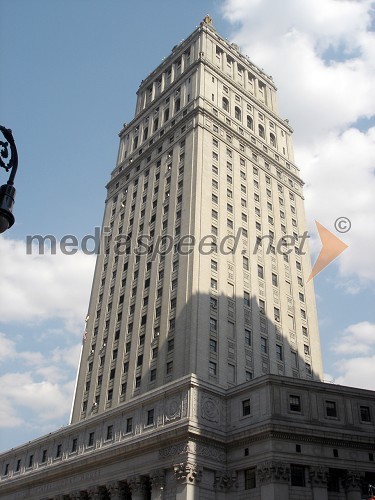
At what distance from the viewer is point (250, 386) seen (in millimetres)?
47344

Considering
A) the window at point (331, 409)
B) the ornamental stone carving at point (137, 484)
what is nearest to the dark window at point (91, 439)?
the ornamental stone carving at point (137, 484)

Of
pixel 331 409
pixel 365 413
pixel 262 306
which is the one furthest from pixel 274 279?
pixel 331 409

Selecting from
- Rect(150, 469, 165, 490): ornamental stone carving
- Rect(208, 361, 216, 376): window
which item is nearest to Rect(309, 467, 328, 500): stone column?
Rect(150, 469, 165, 490): ornamental stone carving

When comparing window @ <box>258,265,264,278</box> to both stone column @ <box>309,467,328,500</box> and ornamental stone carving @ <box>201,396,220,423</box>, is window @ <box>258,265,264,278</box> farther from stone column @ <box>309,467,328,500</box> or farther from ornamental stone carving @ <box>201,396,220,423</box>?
stone column @ <box>309,467,328,500</box>

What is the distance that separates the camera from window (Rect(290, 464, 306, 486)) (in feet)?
139

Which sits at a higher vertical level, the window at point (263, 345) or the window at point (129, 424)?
the window at point (263, 345)

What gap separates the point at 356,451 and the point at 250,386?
10.0m

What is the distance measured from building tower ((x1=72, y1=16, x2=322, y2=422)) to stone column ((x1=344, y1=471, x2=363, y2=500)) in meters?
15.3

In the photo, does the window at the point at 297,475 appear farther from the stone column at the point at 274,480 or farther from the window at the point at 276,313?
the window at the point at 276,313

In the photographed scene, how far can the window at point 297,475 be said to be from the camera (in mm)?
42469

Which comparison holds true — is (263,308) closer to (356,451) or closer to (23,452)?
(356,451)

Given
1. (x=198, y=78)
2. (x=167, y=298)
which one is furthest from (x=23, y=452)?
(x=198, y=78)

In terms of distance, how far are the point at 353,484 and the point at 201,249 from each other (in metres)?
29.1

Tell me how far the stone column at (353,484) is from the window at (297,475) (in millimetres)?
3825
